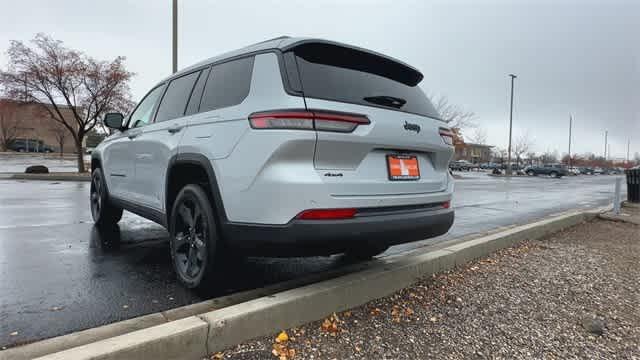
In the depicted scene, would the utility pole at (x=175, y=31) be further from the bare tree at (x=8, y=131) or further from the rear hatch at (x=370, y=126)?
the bare tree at (x=8, y=131)

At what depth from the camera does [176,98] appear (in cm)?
389

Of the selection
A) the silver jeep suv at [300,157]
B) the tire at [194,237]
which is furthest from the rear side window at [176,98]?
the tire at [194,237]

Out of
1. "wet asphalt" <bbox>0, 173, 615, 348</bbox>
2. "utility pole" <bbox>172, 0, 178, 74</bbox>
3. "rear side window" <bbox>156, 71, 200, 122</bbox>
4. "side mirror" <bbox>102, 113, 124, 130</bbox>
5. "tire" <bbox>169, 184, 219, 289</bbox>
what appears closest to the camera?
"wet asphalt" <bbox>0, 173, 615, 348</bbox>

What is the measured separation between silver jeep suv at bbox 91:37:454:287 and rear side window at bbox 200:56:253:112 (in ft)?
0.04

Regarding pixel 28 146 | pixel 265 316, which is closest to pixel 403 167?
pixel 265 316

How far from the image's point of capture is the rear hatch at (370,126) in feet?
8.48

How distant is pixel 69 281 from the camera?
3.40m

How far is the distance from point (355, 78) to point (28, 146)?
8263 cm

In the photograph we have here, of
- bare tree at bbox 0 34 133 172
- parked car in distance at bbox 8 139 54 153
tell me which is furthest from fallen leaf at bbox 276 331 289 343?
parked car in distance at bbox 8 139 54 153

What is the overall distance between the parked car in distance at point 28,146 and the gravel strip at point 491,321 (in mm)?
79641

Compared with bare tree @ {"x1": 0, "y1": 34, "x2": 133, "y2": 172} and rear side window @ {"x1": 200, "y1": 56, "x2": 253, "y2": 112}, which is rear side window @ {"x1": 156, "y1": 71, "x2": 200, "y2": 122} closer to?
rear side window @ {"x1": 200, "y1": 56, "x2": 253, "y2": 112}

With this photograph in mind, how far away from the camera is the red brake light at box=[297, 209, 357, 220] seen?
2463 mm

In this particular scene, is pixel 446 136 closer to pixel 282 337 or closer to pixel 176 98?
pixel 282 337

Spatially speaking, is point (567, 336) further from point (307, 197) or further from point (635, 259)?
point (635, 259)
